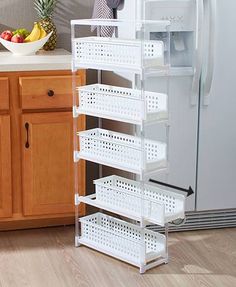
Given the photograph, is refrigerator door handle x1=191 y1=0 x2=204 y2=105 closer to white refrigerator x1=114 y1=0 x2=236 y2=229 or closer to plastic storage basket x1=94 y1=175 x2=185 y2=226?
white refrigerator x1=114 y1=0 x2=236 y2=229

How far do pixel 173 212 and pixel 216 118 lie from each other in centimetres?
68

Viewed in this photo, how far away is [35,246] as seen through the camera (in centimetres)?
393

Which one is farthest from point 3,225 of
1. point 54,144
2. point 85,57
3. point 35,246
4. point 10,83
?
point 85,57

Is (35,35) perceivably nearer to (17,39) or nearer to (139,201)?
(17,39)

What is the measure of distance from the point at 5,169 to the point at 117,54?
921 mm

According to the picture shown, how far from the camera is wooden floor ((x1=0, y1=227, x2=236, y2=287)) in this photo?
350 centimetres

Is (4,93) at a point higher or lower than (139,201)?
higher

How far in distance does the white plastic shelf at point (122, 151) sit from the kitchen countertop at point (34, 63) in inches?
15.9

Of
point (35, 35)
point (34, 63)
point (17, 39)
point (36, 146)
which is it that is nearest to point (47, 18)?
point (35, 35)

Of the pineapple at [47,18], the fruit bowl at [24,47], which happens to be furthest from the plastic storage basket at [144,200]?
the pineapple at [47,18]

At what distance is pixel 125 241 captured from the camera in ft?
12.1

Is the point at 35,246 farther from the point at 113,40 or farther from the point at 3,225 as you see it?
the point at 113,40

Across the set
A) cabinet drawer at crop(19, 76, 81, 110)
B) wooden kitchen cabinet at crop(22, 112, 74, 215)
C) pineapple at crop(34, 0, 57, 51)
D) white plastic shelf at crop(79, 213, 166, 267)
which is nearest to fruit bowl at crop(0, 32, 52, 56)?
pineapple at crop(34, 0, 57, 51)

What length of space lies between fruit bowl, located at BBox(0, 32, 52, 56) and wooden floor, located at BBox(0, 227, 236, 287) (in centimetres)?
100
